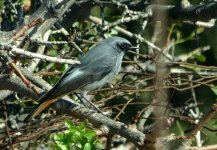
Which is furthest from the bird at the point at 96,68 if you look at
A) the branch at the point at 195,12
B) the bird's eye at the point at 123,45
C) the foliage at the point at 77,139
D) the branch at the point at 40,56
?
the branch at the point at 40,56

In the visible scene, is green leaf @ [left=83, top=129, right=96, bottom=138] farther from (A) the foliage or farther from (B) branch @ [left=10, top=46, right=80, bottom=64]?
(B) branch @ [left=10, top=46, right=80, bottom=64]

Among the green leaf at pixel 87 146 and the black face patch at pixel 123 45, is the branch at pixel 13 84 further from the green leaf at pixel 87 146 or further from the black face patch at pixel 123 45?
the black face patch at pixel 123 45

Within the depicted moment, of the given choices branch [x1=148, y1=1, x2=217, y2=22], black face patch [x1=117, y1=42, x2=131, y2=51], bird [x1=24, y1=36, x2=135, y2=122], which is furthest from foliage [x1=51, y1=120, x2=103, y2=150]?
black face patch [x1=117, y1=42, x2=131, y2=51]

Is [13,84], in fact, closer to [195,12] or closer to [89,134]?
[89,134]

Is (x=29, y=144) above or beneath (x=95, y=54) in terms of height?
beneath

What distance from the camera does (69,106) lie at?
3873mm

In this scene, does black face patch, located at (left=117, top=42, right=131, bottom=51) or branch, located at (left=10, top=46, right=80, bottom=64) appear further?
black face patch, located at (left=117, top=42, right=131, bottom=51)

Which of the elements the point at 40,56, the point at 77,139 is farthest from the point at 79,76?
the point at 40,56

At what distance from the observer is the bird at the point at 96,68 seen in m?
4.66

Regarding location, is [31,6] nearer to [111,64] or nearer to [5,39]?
[111,64]

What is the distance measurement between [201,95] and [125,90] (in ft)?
6.04

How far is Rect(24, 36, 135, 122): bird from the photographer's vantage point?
15.3 ft

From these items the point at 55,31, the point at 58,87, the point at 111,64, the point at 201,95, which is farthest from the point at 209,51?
the point at 58,87

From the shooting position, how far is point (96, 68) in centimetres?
505
